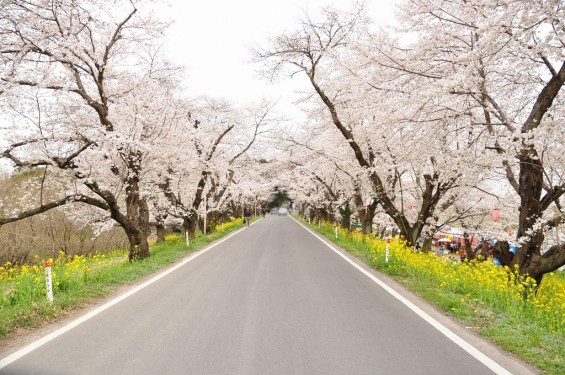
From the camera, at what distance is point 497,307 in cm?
596

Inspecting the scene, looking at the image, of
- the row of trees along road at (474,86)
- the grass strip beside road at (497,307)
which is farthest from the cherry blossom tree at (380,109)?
the grass strip beside road at (497,307)

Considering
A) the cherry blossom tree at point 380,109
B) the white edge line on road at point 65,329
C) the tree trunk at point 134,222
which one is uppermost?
the cherry blossom tree at point 380,109

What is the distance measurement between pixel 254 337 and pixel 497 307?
13.1 feet

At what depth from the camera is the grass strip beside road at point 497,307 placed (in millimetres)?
4238

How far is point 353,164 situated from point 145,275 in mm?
12668

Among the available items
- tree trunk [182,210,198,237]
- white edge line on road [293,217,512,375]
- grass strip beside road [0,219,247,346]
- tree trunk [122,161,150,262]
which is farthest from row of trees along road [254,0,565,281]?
tree trunk [182,210,198,237]

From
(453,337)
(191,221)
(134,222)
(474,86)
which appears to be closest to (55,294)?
(134,222)

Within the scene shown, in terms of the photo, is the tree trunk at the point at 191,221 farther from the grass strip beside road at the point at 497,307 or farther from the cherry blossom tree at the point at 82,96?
the grass strip beside road at the point at 497,307

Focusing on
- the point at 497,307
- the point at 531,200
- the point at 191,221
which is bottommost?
the point at 497,307

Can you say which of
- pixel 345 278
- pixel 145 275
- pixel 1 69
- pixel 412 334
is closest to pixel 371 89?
pixel 345 278

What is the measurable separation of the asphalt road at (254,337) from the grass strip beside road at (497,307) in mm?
668

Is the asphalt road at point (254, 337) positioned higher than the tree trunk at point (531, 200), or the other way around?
the tree trunk at point (531, 200)

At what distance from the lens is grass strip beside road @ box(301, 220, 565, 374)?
424 centimetres

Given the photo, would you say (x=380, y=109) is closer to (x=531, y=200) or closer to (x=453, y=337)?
(x=531, y=200)
